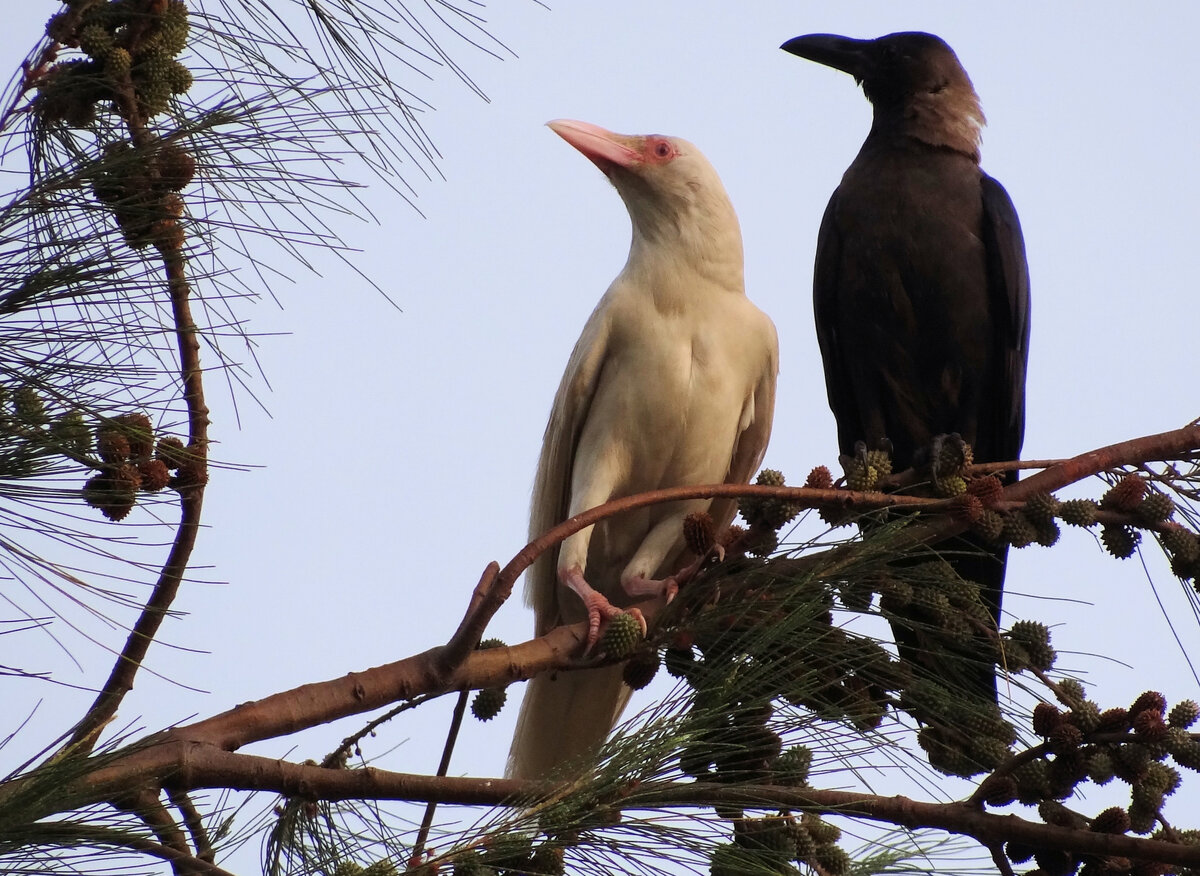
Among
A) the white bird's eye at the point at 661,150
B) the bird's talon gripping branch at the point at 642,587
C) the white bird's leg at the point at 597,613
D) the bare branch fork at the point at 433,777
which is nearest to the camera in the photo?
the bare branch fork at the point at 433,777

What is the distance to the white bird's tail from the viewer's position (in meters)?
3.81

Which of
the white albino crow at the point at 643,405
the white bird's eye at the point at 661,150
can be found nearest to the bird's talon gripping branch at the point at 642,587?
the white albino crow at the point at 643,405

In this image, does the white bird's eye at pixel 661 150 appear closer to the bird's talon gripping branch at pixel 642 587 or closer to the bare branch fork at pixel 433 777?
the bird's talon gripping branch at pixel 642 587

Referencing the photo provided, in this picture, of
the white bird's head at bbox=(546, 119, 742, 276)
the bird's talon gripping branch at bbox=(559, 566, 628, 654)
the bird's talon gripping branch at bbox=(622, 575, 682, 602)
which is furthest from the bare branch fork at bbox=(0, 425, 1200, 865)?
the white bird's head at bbox=(546, 119, 742, 276)

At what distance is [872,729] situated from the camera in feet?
7.80

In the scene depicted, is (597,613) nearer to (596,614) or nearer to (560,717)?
(596,614)

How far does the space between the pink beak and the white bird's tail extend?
58.7 inches

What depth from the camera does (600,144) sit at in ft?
13.3

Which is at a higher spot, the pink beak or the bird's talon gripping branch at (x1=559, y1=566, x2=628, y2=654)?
the pink beak

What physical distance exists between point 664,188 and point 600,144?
0.24 m

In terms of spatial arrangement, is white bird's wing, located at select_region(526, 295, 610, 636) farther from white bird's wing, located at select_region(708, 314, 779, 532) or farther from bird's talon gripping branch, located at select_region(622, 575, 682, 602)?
white bird's wing, located at select_region(708, 314, 779, 532)

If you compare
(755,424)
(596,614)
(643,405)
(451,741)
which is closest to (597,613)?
(596,614)

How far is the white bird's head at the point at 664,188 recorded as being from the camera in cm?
396

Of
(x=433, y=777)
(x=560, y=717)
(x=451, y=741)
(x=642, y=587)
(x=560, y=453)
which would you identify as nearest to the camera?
(x=433, y=777)
